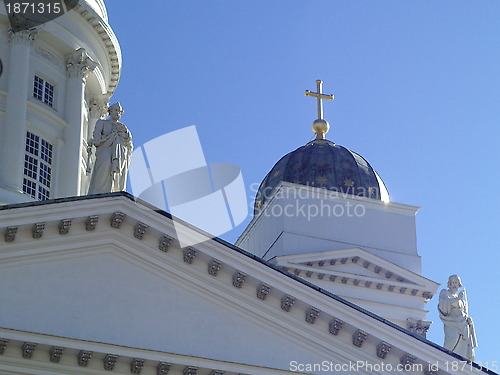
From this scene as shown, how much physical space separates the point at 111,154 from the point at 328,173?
1937cm

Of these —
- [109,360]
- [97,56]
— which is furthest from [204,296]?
[97,56]

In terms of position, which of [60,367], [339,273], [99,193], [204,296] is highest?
[339,273]

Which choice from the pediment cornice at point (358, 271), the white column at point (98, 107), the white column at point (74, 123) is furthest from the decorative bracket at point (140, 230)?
the white column at point (98, 107)

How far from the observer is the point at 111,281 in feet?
80.7

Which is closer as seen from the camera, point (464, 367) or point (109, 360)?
point (109, 360)

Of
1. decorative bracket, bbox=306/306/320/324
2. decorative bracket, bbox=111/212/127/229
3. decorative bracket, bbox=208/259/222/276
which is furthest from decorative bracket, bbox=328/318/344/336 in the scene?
decorative bracket, bbox=111/212/127/229

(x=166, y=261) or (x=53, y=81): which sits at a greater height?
(x=53, y=81)

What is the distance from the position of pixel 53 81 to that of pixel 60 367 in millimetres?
18910

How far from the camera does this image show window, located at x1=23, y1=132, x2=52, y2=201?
37.7m

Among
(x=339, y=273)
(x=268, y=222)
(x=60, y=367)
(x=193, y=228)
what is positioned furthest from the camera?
(x=268, y=222)

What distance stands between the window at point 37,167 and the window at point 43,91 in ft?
5.31

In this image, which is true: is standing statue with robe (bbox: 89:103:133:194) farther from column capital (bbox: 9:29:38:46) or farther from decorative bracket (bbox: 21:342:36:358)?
column capital (bbox: 9:29:38:46)

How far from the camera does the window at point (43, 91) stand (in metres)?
40.0

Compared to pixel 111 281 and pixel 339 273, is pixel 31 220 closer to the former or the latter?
pixel 111 281
